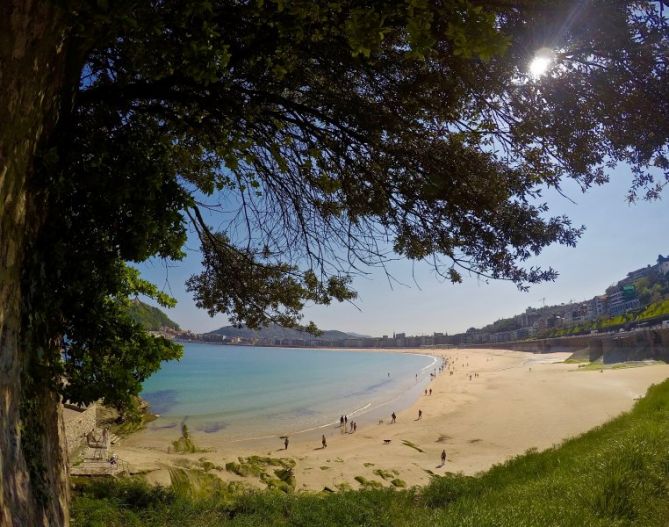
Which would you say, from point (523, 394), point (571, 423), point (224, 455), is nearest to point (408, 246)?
point (224, 455)

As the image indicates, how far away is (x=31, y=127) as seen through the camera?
2717mm

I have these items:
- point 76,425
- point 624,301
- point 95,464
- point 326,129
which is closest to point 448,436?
point 95,464

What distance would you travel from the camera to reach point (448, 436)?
2434cm

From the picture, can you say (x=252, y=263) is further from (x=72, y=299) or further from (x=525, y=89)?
(x=525, y=89)

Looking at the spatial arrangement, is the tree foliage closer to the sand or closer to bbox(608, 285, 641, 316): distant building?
the sand

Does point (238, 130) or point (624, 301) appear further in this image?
point (624, 301)

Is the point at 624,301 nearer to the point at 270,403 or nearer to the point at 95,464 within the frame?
the point at 270,403

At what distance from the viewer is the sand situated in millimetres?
17359

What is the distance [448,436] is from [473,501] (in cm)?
1813

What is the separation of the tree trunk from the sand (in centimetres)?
1036

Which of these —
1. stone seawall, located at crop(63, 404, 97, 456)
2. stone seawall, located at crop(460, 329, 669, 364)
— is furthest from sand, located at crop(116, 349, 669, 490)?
stone seawall, located at crop(460, 329, 669, 364)

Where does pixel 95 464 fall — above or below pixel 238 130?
below

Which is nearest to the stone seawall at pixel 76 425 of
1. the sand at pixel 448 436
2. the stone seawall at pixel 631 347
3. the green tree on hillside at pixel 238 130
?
the sand at pixel 448 436

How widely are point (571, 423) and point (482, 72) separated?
88.6 feet
